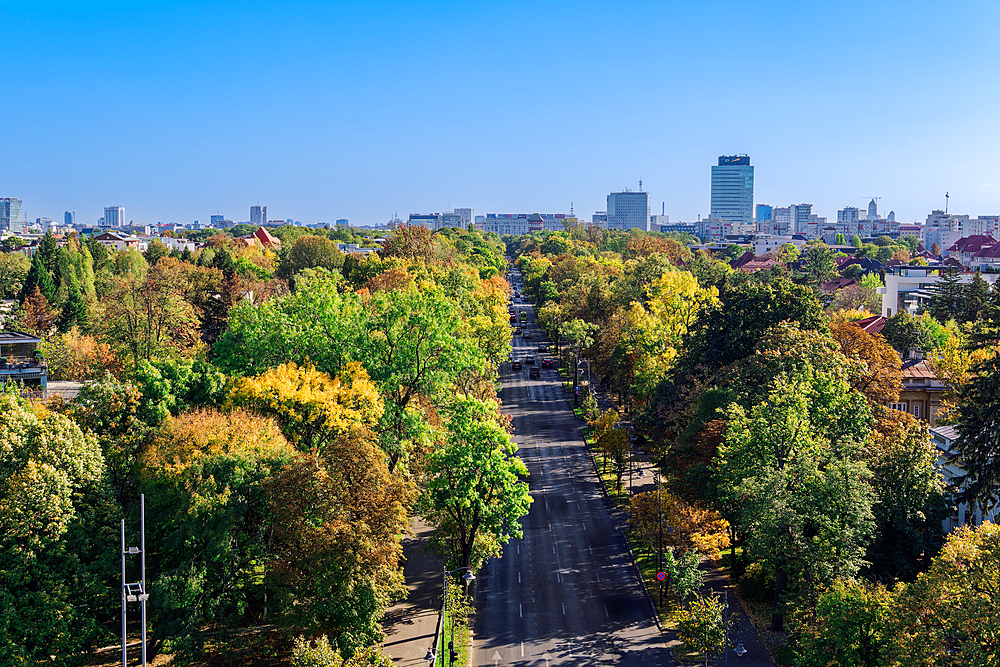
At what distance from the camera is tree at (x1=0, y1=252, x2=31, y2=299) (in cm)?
7219

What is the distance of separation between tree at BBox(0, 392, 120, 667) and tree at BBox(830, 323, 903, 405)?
28650mm

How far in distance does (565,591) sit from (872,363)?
2025 cm

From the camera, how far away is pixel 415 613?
2694cm

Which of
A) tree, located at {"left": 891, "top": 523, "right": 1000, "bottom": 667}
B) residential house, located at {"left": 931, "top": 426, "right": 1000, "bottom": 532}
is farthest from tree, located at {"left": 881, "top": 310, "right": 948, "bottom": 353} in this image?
tree, located at {"left": 891, "top": 523, "right": 1000, "bottom": 667}

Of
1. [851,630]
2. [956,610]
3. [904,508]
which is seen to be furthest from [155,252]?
[956,610]

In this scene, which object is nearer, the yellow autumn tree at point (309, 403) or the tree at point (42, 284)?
the yellow autumn tree at point (309, 403)

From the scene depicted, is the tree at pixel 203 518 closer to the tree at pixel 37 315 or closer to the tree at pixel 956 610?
the tree at pixel 956 610

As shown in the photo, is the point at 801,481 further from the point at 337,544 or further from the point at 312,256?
the point at 312,256

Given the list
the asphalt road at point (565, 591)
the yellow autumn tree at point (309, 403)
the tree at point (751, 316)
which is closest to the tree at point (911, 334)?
the tree at point (751, 316)

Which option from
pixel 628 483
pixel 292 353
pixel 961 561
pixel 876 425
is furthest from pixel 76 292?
pixel 961 561

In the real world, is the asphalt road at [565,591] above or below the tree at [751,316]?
below

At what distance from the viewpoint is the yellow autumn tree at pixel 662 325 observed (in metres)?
44.8

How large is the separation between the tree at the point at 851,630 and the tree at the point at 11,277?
233ft

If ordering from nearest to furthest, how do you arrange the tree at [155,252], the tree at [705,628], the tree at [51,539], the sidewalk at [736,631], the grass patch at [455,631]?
the tree at [51,539]
the tree at [705,628]
the grass patch at [455,631]
the sidewalk at [736,631]
the tree at [155,252]
